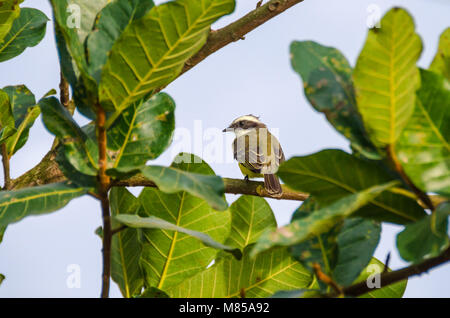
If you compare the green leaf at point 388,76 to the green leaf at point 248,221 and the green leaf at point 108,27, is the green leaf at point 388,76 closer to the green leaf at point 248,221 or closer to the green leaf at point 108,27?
the green leaf at point 108,27

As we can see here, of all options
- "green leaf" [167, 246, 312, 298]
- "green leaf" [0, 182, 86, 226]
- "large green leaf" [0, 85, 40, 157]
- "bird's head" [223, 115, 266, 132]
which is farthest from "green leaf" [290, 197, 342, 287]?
"bird's head" [223, 115, 266, 132]

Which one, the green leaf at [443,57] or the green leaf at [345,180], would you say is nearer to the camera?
the green leaf at [345,180]

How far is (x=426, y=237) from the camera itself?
3.53 ft

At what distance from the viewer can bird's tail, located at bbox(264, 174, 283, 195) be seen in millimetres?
3658

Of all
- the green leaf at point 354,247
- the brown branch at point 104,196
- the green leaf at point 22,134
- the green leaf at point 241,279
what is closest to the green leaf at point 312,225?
the green leaf at point 354,247

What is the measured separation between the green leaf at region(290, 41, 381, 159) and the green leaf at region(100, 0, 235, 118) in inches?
8.1

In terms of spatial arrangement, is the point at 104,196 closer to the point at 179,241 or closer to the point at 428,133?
the point at 179,241

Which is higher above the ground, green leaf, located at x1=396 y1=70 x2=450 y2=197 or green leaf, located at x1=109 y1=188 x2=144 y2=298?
green leaf, located at x1=396 y1=70 x2=450 y2=197

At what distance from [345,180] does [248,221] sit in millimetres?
801

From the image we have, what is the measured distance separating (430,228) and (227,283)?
0.83 m

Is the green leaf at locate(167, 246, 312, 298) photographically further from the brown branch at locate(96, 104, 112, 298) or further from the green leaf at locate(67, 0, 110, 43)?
the green leaf at locate(67, 0, 110, 43)

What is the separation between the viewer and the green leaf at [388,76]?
1027 mm

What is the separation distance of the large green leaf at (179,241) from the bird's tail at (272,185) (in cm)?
161
